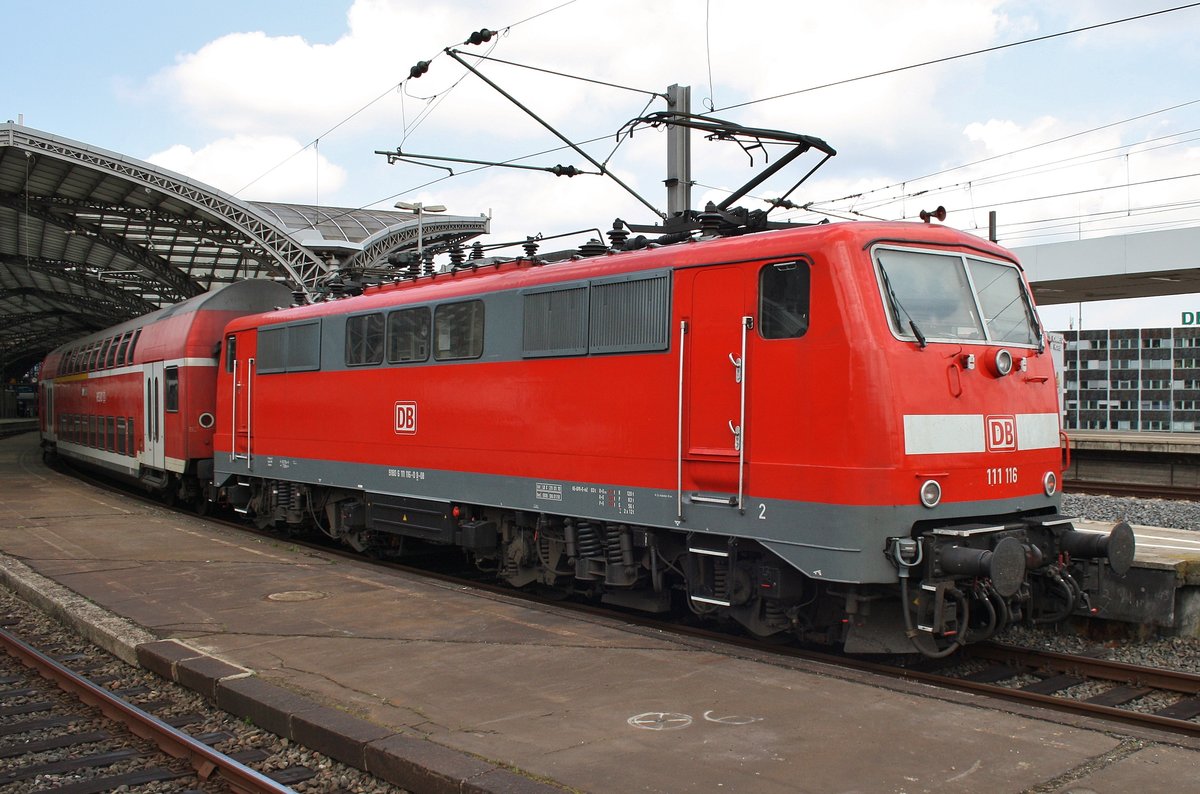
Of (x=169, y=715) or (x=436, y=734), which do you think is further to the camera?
(x=169, y=715)

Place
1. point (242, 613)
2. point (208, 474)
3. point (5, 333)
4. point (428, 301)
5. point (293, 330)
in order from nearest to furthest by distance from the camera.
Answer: point (242, 613)
point (428, 301)
point (293, 330)
point (208, 474)
point (5, 333)

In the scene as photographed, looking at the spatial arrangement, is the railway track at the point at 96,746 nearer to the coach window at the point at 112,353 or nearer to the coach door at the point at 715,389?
the coach door at the point at 715,389

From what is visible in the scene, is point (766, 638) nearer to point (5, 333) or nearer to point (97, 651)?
point (97, 651)

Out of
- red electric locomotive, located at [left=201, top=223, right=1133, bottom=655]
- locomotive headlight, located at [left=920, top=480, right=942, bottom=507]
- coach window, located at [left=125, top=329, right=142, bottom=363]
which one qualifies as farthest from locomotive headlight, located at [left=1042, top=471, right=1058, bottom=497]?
coach window, located at [left=125, top=329, right=142, bottom=363]

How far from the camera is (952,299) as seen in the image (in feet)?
26.0

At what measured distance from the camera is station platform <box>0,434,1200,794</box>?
501 centimetres

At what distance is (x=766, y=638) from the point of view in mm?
8648

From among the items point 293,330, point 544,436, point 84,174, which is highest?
point 84,174

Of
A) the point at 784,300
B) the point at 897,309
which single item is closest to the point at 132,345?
the point at 784,300

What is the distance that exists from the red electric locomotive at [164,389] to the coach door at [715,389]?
495 inches

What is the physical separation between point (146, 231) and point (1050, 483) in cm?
4046

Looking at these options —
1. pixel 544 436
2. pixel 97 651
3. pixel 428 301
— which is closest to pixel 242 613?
pixel 97 651

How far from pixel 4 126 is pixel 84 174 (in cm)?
497

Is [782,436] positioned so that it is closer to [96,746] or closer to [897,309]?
[897,309]
